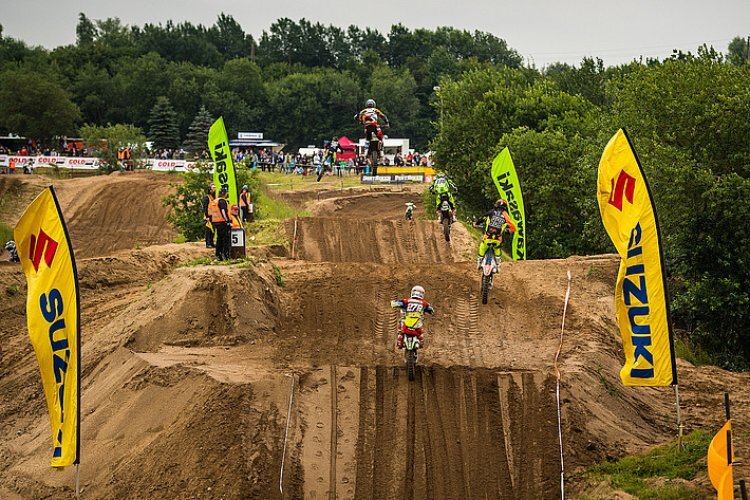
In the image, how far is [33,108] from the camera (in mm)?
67938

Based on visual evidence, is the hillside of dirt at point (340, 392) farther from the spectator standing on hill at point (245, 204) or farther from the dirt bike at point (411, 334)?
the spectator standing on hill at point (245, 204)

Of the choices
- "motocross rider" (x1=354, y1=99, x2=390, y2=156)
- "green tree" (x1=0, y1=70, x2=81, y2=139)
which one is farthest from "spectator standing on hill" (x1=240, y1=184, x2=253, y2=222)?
"green tree" (x1=0, y1=70, x2=81, y2=139)

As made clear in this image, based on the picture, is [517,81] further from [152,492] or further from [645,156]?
[152,492]

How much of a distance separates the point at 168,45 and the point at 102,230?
80495 mm

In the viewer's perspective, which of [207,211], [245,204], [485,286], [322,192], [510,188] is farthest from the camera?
[322,192]

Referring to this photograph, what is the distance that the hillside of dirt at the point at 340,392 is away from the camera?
1199cm

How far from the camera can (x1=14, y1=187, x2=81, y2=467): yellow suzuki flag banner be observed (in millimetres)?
10320

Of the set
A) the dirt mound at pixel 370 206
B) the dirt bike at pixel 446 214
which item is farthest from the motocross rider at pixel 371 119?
the dirt mound at pixel 370 206

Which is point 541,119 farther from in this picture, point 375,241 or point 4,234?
point 4,234

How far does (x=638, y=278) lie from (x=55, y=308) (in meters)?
7.07

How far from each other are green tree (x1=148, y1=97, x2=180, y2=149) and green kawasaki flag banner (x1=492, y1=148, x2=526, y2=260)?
55009mm

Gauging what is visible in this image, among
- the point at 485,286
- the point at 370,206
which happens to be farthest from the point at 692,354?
the point at 370,206

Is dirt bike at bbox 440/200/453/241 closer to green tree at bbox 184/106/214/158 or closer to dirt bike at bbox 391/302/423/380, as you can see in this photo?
dirt bike at bbox 391/302/423/380

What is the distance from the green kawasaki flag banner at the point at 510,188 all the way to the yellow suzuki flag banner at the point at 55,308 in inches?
610
